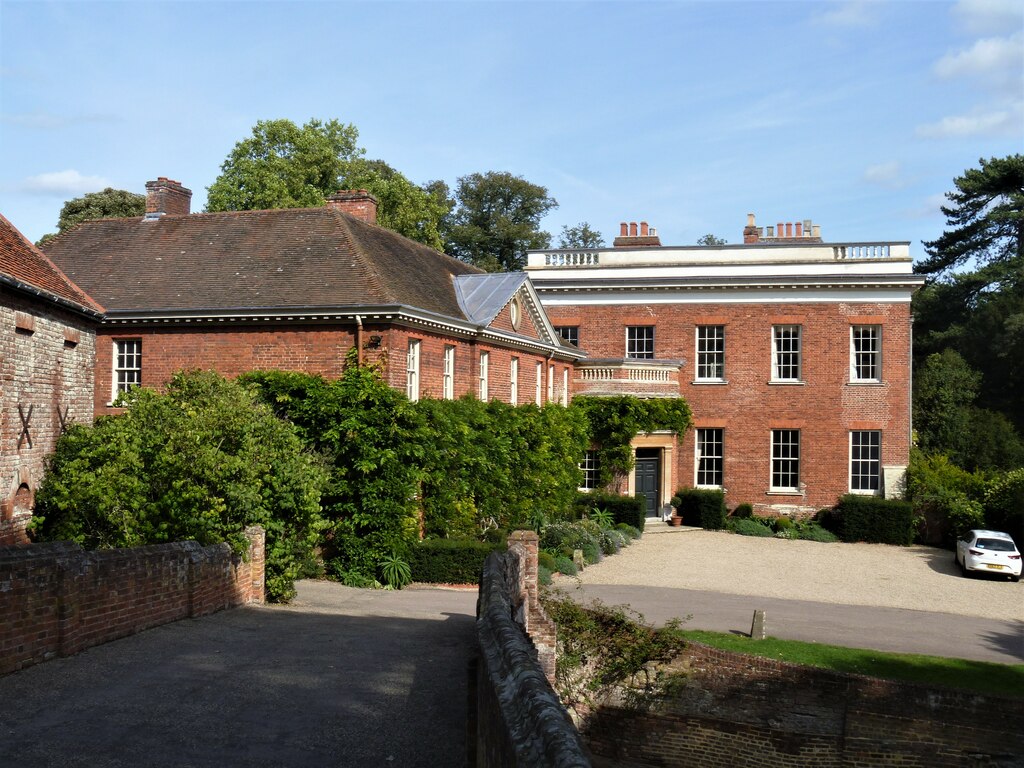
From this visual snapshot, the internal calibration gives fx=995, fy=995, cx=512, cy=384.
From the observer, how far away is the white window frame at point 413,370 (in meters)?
23.9

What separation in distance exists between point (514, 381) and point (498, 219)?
36.3 metres

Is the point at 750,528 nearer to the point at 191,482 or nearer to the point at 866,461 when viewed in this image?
the point at 866,461

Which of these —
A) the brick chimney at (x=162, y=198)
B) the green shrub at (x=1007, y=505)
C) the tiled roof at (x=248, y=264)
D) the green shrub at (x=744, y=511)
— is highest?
the brick chimney at (x=162, y=198)

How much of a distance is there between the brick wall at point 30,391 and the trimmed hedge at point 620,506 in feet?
53.8

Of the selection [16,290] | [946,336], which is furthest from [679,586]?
[946,336]

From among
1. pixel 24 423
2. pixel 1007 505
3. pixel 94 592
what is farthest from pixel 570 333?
pixel 94 592

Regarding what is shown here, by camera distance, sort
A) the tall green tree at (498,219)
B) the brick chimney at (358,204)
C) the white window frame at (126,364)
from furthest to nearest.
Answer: the tall green tree at (498,219)
the brick chimney at (358,204)
the white window frame at (126,364)

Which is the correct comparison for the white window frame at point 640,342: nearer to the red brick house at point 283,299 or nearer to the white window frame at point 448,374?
the red brick house at point 283,299

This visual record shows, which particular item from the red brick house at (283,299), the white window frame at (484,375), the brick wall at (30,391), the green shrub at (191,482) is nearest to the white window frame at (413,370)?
the red brick house at (283,299)

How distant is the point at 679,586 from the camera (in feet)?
80.8

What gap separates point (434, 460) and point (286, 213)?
362 inches

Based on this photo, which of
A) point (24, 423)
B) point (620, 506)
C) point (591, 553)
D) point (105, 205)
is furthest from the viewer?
point (105, 205)

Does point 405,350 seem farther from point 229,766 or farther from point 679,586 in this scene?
point 229,766

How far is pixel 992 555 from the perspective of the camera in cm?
2712
